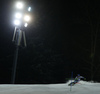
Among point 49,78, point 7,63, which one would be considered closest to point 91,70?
point 49,78

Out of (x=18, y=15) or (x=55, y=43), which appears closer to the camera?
(x=18, y=15)

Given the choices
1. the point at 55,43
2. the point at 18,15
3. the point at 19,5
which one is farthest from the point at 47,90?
the point at 55,43

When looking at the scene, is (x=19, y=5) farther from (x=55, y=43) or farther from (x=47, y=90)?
(x=55, y=43)

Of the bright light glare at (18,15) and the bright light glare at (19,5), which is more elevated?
the bright light glare at (19,5)

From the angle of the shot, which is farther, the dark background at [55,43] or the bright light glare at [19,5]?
the dark background at [55,43]

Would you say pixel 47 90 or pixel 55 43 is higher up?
pixel 55 43

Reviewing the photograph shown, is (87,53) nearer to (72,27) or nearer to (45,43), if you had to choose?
(72,27)

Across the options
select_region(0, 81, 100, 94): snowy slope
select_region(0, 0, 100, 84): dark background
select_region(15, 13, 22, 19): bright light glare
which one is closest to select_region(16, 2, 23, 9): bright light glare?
select_region(15, 13, 22, 19): bright light glare

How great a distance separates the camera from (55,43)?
67.5 ft

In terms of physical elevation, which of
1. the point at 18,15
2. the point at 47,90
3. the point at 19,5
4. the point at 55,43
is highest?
the point at 19,5

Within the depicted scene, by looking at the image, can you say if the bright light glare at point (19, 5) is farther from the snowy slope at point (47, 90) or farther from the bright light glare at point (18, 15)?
the snowy slope at point (47, 90)

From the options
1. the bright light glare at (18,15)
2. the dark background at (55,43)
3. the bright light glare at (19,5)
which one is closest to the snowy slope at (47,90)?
the bright light glare at (18,15)

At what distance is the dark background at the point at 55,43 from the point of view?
1775 cm

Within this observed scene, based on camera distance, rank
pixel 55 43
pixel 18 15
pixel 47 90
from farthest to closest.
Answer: pixel 55 43
pixel 18 15
pixel 47 90
